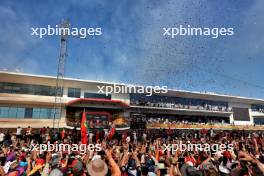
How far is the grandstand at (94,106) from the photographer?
101ft

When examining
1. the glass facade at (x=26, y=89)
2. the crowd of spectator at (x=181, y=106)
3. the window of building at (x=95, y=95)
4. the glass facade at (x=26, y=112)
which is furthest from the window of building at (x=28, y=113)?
the crowd of spectator at (x=181, y=106)

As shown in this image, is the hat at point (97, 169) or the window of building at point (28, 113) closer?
the hat at point (97, 169)

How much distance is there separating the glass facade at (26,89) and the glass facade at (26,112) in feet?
8.00

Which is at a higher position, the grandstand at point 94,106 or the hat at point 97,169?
the grandstand at point 94,106

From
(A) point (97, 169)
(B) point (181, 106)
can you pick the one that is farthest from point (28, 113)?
(A) point (97, 169)

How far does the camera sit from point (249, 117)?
5450 cm

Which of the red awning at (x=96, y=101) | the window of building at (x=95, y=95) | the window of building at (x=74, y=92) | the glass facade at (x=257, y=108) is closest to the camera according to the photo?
the red awning at (x=96, y=101)

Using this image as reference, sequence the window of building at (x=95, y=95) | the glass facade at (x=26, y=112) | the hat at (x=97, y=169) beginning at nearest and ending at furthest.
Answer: the hat at (x=97, y=169) → the glass facade at (x=26, y=112) → the window of building at (x=95, y=95)

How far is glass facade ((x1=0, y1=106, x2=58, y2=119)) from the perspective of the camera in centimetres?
2992

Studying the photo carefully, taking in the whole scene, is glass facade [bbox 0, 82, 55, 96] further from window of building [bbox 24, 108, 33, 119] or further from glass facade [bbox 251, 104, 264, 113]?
glass facade [bbox 251, 104, 264, 113]

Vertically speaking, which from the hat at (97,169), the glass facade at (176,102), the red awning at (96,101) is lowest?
the hat at (97,169)

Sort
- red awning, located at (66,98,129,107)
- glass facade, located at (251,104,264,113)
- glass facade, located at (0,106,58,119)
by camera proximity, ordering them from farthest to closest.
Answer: glass facade, located at (251,104,264,113) < red awning, located at (66,98,129,107) < glass facade, located at (0,106,58,119)

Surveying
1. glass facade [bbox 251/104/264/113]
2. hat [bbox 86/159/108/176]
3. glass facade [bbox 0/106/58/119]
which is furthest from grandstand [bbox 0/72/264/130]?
hat [bbox 86/159/108/176]

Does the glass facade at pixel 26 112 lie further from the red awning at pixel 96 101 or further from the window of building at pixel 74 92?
the window of building at pixel 74 92
